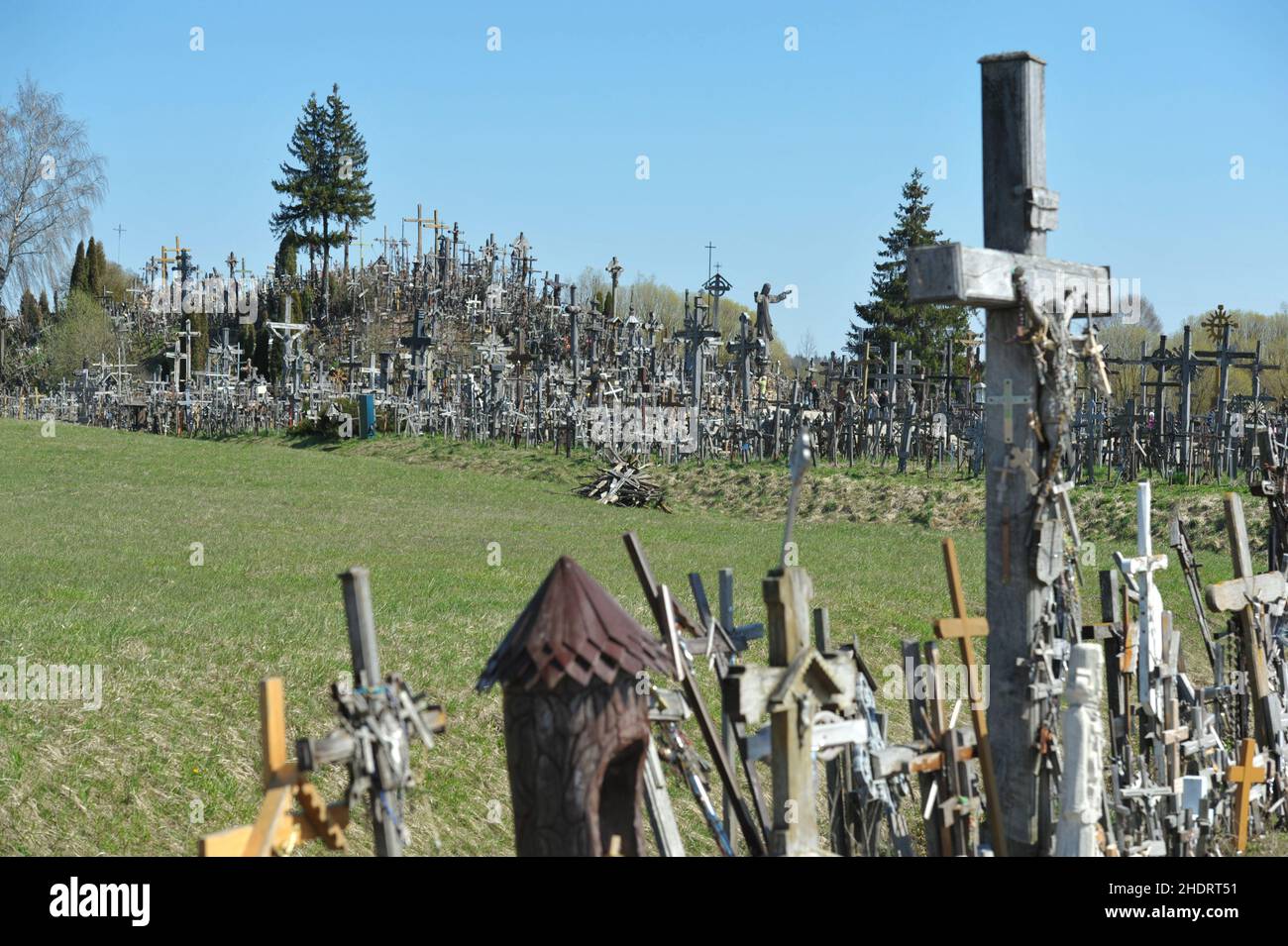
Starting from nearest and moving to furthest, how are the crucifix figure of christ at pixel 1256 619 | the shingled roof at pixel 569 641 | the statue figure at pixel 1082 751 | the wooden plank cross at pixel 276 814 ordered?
the wooden plank cross at pixel 276 814 → the shingled roof at pixel 569 641 → the statue figure at pixel 1082 751 → the crucifix figure of christ at pixel 1256 619

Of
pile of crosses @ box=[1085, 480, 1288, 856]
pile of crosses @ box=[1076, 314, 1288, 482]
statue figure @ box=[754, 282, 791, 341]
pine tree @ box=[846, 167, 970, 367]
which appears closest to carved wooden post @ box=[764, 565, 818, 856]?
pile of crosses @ box=[1085, 480, 1288, 856]

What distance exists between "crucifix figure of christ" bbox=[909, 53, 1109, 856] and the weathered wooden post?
110 inches

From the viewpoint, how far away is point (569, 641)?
4195mm

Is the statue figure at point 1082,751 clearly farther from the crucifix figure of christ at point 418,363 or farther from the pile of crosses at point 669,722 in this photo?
the crucifix figure of christ at point 418,363

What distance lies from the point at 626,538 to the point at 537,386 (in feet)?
124

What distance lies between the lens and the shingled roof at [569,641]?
4.17m

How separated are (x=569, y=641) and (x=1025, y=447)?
3229mm

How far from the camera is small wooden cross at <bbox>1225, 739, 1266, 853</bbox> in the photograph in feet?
27.8

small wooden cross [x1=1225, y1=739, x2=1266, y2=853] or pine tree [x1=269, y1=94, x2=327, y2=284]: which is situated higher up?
pine tree [x1=269, y1=94, x2=327, y2=284]

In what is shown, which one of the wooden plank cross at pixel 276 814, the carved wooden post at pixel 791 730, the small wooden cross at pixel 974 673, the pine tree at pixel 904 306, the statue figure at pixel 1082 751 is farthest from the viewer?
the pine tree at pixel 904 306

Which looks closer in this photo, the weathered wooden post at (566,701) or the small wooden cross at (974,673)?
the weathered wooden post at (566,701)

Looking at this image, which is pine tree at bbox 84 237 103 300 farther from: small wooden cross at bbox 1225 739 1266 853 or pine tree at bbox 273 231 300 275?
small wooden cross at bbox 1225 739 1266 853

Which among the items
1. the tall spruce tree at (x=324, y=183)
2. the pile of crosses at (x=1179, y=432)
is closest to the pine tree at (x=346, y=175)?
the tall spruce tree at (x=324, y=183)

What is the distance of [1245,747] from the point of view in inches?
334
